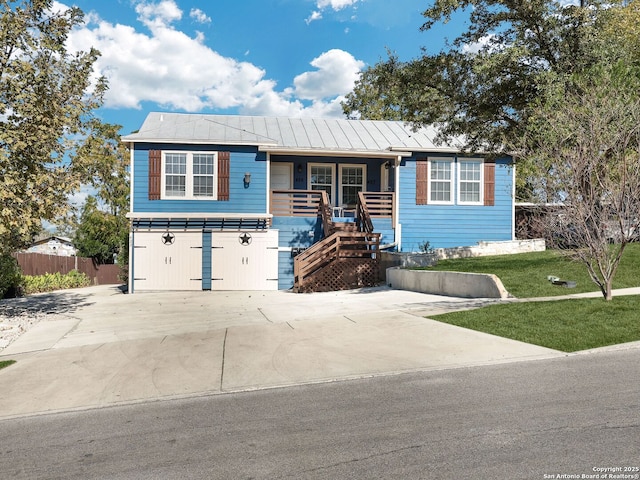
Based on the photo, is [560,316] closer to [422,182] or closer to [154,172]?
[422,182]

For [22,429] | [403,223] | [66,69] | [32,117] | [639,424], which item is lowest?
[22,429]

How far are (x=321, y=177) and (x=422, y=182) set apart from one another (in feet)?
14.0

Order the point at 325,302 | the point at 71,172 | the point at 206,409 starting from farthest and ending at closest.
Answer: the point at 325,302 → the point at 71,172 → the point at 206,409

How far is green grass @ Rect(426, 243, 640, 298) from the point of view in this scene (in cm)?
1197

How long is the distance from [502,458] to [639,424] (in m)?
1.49

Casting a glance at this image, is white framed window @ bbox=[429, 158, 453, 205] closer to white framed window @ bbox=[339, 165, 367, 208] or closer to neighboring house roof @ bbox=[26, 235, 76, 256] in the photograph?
white framed window @ bbox=[339, 165, 367, 208]

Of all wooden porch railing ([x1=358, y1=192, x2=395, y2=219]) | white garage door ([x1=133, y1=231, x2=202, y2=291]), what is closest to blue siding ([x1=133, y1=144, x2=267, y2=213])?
white garage door ([x1=133, y1=231, x2=202, y2=291])

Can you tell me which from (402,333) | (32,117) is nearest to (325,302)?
(402,333)

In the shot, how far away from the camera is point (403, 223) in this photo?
20125 millimetres

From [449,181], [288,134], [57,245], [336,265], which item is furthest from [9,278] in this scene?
[57,245]

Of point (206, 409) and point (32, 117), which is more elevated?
point (32, 117)

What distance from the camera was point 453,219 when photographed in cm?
2044

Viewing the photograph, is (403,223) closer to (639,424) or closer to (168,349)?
(168,349)

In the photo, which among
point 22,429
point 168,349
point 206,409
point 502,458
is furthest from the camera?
point 168,349
